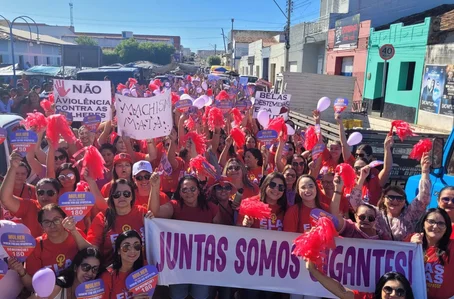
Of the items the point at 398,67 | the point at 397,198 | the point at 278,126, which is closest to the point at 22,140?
the point at 278,126

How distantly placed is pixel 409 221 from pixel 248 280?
1.60 m

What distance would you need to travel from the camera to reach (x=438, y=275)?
3.08 meters

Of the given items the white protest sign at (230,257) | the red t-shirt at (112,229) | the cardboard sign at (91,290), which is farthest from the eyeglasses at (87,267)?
the white protest sign at (230,257)

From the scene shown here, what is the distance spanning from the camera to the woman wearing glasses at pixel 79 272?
290cm

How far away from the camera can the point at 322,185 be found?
4371 mm

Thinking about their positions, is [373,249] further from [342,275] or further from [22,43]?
[22,43]

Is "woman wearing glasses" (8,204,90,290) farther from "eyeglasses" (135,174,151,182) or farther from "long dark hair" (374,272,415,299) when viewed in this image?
"long dark hair" (374,272,415,299)

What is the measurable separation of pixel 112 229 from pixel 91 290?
2.16 feet

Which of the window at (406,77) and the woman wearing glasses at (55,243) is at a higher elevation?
the window at (406,77)

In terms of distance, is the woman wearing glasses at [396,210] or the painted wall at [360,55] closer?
the woman wearing glasses at [396,210]

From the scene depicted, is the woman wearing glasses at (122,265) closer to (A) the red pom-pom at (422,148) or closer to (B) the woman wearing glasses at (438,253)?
(B) the woman wearing glasses at (438,253)

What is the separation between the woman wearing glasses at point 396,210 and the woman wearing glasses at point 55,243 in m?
2.54

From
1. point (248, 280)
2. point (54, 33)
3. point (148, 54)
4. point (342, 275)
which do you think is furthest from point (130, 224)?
point (54, 33)

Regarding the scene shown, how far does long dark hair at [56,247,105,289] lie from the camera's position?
289 cm
